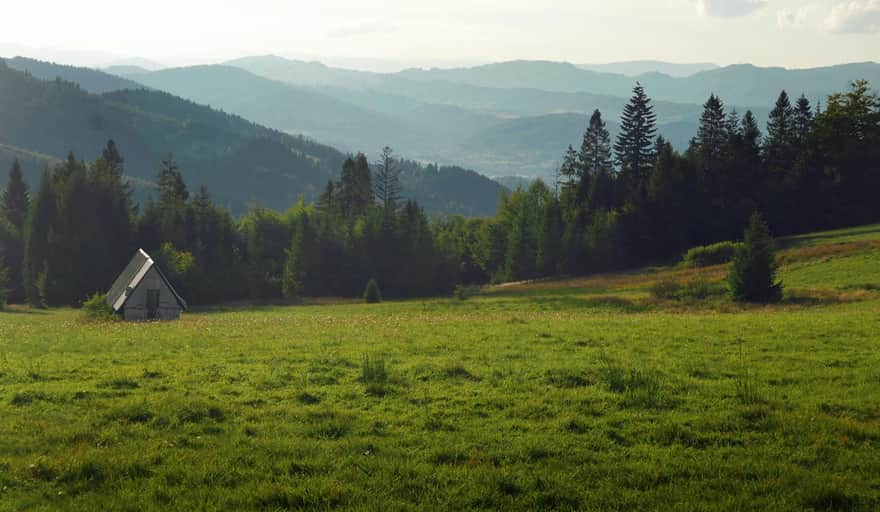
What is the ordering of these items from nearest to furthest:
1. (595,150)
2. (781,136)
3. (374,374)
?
(374,374), (781,136), (595,150)

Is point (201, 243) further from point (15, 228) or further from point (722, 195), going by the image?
point (722, 195)

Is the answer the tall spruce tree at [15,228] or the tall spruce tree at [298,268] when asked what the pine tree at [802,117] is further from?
the tall spruce tree at [15,228]

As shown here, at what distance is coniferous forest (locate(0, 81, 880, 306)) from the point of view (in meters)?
77.9

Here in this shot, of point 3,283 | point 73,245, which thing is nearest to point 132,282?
point 73,245

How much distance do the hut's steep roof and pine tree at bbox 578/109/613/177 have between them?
242 feet

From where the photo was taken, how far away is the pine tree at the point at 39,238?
74.8 metres

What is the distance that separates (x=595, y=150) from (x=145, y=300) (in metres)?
81.5

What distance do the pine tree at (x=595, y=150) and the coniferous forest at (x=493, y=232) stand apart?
22cm

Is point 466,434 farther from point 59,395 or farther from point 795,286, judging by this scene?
point 795,286

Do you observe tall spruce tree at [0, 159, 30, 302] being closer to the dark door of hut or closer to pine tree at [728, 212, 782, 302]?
the dark door of hut

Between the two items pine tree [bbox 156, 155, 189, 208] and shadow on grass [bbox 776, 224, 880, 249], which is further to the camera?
pine tree [bbox 156, 155, 189, 208]

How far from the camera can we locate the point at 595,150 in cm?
11438

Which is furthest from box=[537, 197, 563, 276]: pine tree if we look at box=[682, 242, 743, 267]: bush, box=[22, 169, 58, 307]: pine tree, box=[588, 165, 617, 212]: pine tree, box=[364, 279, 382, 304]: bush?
box=[22, 169, 58, 307]: pine tree

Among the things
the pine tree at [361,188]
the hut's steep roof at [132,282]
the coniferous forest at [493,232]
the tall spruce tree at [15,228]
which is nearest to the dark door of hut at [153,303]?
the hut's steep roof at [132,282]
